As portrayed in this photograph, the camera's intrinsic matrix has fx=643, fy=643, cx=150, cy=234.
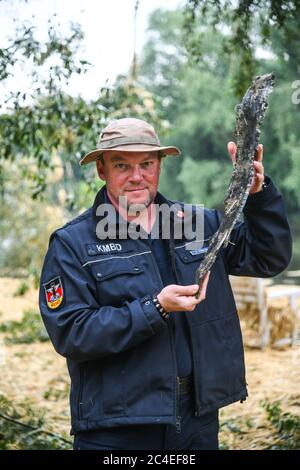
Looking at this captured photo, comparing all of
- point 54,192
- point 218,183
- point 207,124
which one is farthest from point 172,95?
point 54,192

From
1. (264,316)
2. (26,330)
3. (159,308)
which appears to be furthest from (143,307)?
(26,330)

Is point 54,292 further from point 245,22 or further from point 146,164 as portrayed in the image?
point 245,22

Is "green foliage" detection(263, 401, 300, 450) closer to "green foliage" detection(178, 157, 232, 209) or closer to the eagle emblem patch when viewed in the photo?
the eagle emblem patch

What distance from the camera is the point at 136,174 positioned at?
7.54 feet

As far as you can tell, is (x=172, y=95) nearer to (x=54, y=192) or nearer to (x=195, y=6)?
(x=54, y=192)

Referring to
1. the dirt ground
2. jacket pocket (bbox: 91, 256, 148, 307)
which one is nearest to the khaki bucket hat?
jacket pocket (bbox: 91, 256, 148, 307)

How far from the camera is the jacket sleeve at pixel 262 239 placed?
231cm

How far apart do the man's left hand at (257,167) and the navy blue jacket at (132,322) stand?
4 cm

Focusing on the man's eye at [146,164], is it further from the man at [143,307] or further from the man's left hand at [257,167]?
the man's left hand at [257,167]

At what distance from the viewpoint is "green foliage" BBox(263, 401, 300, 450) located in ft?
12.7

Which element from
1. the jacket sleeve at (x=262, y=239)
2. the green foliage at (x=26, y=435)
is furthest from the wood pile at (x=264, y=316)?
the jacket sleeve at (x=262, y=239)

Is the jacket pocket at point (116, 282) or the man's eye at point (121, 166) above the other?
the man's eye at point (121, 166)

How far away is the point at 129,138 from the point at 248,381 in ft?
15.3

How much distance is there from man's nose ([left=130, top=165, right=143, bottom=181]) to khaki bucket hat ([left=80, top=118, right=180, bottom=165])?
0.07 metres
